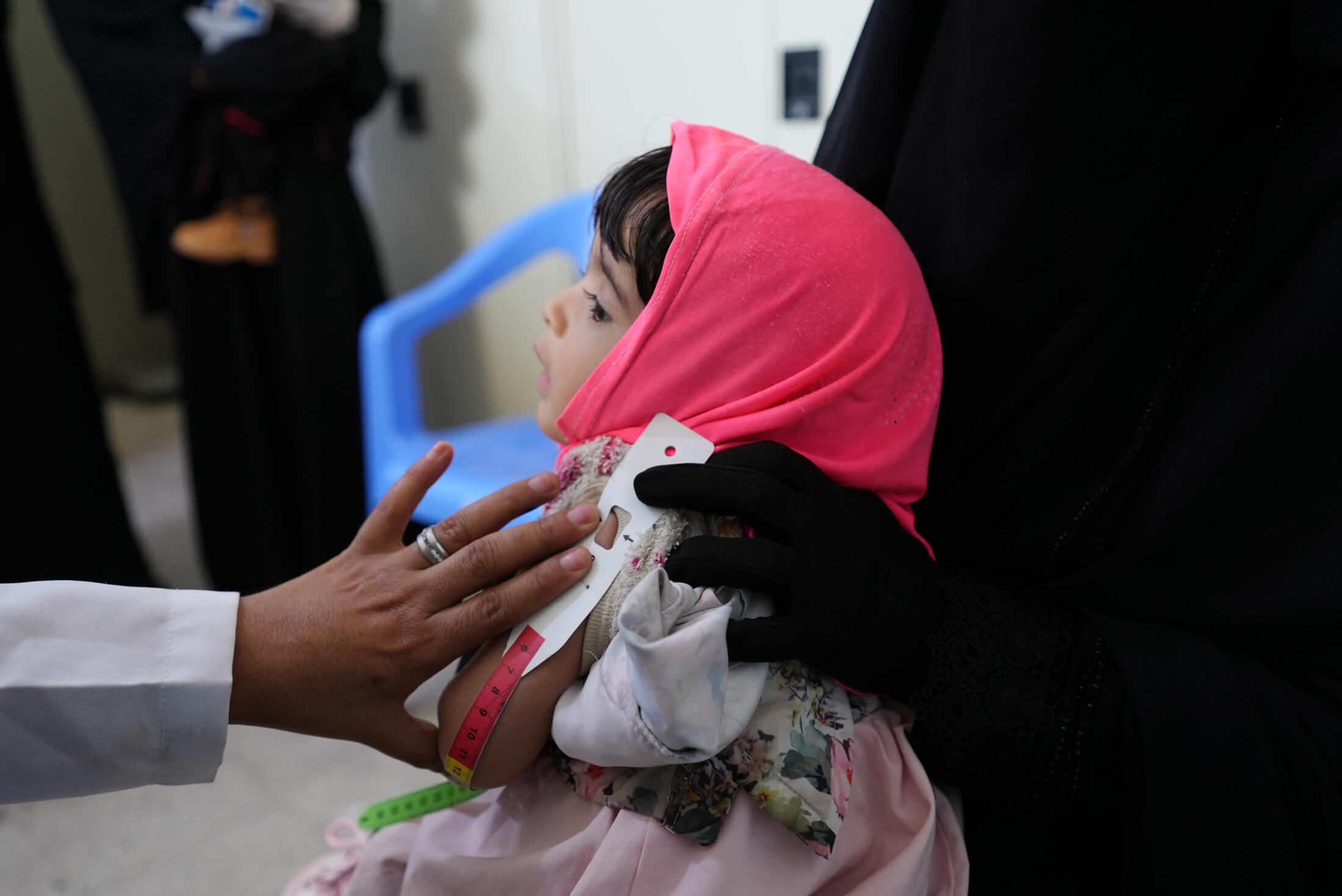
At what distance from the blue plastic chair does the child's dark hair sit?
3.22 ft

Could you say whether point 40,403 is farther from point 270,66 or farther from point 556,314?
point 556,314

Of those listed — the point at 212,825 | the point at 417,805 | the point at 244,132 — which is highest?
the point at 244,132

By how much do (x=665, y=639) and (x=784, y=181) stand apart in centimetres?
40

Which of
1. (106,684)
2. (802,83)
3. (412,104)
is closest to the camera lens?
(106,684)

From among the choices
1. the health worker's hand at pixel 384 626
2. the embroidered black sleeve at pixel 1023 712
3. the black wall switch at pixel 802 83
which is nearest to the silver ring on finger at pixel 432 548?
the health worker's hand at pixel 384 626

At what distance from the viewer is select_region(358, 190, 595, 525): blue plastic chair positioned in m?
1.89

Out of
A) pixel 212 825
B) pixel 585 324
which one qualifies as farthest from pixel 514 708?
pixel 212 825

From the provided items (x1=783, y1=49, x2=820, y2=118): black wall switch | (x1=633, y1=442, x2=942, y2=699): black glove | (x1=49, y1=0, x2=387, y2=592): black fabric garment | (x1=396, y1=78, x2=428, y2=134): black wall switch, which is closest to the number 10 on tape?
(x1=633, y1=442, x2=942, y2=699): black glove

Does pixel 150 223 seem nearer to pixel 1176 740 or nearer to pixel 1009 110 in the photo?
pixel 1009 110

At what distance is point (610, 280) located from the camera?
0.84 metres

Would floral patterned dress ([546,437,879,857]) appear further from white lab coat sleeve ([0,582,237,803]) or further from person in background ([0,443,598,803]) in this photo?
white lab coat sleeve ([0,582,237,803])

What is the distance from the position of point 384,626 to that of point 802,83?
1461 mm

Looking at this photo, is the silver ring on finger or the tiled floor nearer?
the silver ring on finger

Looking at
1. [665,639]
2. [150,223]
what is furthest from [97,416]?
[665,639]
